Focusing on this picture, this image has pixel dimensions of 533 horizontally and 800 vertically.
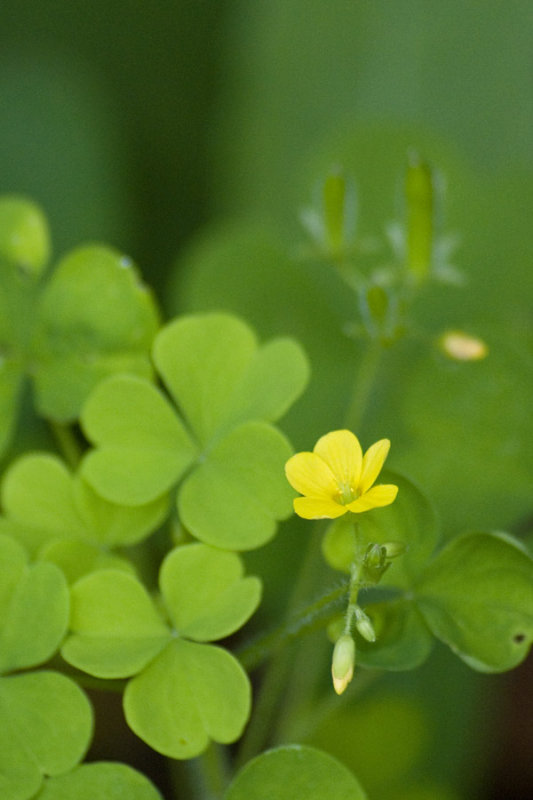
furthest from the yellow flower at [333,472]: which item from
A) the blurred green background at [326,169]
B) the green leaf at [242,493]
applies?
the blurred green background at [326,169]

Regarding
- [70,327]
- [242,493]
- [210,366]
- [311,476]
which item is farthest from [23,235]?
[311,476]

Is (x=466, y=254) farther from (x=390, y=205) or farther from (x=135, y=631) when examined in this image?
(x=135, y=631)

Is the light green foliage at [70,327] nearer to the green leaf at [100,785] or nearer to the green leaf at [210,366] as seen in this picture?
the green leaf at [210,366]

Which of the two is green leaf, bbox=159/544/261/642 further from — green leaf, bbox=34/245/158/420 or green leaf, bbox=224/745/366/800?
green leaf, bbox=34/245/158/420

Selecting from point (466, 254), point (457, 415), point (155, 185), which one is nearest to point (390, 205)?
point (466, 254)

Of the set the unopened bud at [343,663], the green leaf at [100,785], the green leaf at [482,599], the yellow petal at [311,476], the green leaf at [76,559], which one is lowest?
the green leaf at [100,785]

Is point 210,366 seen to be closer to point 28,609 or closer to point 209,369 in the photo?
point 209,369
